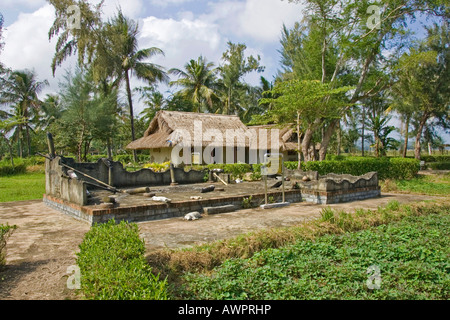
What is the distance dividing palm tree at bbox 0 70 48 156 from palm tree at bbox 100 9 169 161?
37.7ft

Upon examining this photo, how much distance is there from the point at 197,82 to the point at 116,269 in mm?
27477

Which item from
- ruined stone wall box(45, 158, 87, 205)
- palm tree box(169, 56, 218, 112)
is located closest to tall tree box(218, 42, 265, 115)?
palm tree box(169, 56, 218, 112)

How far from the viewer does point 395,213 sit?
7238mm

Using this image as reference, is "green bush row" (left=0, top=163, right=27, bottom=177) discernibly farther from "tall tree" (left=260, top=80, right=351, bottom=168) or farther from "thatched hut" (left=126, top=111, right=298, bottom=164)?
"tall tree" (left=260, top=80, right=351, bottom=168)

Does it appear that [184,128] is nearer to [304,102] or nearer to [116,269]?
[304,102]

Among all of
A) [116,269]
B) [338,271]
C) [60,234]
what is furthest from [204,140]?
[116,269]

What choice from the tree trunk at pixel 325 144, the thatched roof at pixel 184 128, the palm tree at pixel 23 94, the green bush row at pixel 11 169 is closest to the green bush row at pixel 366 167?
the tree trunk at pixel 325 144

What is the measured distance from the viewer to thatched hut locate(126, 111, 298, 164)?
67.6 ft

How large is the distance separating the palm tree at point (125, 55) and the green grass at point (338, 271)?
21595 millimetres

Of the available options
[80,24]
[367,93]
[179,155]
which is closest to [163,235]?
[179,155]

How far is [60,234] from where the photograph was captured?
6457mm

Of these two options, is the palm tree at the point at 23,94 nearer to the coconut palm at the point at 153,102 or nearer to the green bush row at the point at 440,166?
the coconut palm at the point at 153,102

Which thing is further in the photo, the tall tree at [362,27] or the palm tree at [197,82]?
the palm tree at [197,82]

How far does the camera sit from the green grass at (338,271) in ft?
11.2
